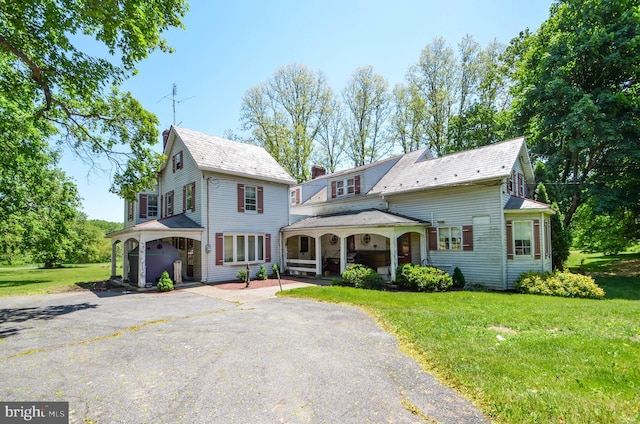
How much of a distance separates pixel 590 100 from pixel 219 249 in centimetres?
2073

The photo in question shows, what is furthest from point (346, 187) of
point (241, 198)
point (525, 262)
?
point (525, 262)

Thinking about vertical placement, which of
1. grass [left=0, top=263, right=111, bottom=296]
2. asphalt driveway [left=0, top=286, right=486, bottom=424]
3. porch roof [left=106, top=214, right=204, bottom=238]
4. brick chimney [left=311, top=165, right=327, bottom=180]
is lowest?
grass [left=0, top=263, right=111, bottom=296]

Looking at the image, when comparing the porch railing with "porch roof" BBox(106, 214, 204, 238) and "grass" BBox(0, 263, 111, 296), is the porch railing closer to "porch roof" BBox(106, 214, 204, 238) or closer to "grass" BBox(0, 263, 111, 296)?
"porch roof" BBox(106, 214, 204, 238)

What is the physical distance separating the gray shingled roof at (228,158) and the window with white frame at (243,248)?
3.37 m

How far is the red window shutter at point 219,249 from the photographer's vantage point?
15.5m

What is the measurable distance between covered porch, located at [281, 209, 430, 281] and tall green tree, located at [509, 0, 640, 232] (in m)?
10.6

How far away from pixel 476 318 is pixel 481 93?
87.8 ft

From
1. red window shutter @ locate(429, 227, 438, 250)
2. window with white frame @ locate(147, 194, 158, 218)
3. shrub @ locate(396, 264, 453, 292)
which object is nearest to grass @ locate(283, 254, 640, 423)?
shrub @ locate(396, 264, 453, 292)

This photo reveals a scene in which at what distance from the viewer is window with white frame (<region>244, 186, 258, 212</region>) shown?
56.0 ft

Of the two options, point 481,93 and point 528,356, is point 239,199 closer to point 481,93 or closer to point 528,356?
point 528,356

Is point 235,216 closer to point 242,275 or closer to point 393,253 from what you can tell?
point 242,275

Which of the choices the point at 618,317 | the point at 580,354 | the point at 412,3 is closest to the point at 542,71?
the point at 412,3

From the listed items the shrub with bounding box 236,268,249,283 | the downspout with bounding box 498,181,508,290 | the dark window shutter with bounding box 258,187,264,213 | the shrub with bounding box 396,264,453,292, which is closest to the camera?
the shrub with bounding box 396,264,453,292

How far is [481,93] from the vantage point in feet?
92.2
